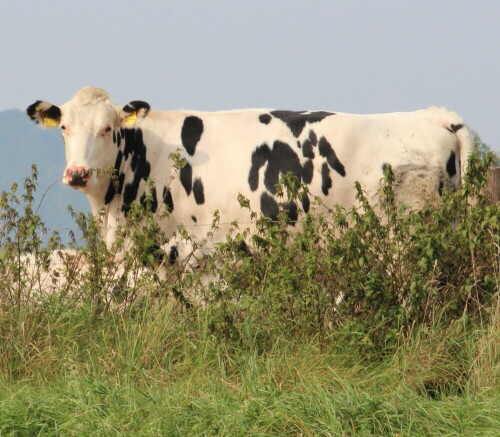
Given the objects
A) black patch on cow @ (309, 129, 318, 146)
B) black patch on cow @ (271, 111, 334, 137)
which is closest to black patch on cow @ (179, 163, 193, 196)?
black patch on cow @ (271, 111, 334, 137)

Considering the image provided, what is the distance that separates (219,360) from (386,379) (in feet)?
3.82

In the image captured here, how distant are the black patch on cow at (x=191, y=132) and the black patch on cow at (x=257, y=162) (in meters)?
0.79

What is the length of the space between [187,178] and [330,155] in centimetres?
163

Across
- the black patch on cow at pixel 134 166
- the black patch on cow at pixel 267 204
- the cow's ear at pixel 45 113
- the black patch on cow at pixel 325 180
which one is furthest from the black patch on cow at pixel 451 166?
the cow's ear at pixel 45 113

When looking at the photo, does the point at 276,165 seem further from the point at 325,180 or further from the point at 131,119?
the point at 131,119

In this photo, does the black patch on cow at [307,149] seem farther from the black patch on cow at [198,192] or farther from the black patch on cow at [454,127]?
the black patch on cow at [454,127]

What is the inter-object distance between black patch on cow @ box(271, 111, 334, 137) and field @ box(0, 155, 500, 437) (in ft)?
8.74

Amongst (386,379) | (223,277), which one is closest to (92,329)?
(223,277)

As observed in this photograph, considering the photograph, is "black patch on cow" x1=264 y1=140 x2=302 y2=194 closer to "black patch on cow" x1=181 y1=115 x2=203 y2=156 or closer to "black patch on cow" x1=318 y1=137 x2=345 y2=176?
"black patch on cow" x1=318 y1=137 x2=345 y2=176

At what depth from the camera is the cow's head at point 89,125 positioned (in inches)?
392

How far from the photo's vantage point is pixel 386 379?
620 cm

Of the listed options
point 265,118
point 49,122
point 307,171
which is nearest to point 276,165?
point 307,171

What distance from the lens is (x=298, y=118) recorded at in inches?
400

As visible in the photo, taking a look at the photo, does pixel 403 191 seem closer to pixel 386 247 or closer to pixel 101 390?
pixel 386 247
